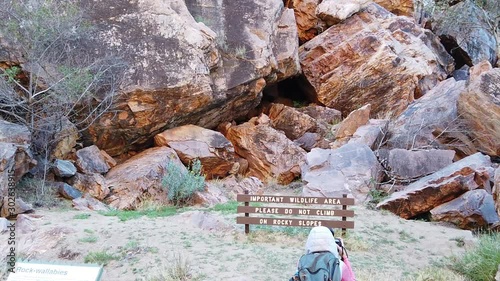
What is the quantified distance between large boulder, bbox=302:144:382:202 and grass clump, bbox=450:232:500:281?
3613 millimetres

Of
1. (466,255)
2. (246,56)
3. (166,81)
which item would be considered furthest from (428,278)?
(246,56)

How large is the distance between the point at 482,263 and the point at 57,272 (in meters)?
4.90

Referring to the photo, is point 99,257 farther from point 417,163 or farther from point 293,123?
point 293,123

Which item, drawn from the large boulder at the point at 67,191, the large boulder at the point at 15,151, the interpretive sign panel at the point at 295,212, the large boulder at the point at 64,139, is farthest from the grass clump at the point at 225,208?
the large boulder at the point at 64,139

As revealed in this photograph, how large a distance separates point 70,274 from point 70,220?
180 inches

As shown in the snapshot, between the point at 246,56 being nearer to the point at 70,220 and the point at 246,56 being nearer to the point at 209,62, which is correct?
the point at 209,62

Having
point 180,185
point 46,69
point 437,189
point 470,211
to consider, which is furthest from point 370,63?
point 46,69

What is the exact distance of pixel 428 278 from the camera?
5.93 m

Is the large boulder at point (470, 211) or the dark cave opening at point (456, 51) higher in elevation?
the dark cave opening at point (456, 51)

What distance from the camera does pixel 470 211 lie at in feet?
28.2

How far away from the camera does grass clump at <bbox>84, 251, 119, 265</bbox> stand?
6.18 metres

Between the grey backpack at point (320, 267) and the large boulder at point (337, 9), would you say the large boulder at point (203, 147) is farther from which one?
the grey backpack at point (320, 267)

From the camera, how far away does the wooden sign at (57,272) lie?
3686 millimetres

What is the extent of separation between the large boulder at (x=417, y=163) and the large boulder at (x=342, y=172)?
374 mm
